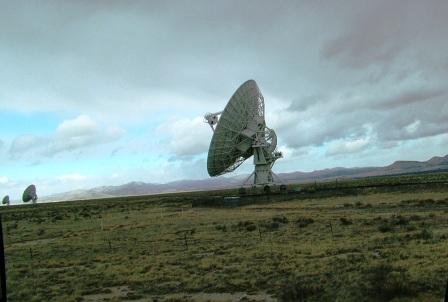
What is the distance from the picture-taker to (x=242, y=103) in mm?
69312

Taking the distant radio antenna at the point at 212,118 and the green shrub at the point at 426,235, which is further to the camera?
the distant radio antenna at the point at 212,118

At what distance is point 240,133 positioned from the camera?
72.1 m

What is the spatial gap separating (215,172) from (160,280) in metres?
56.0

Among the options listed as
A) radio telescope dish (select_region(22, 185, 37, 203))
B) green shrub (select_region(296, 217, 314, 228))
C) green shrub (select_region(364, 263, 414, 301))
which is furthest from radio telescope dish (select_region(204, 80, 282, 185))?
radio telescope dish (select_region(22, 185, 37, 203))

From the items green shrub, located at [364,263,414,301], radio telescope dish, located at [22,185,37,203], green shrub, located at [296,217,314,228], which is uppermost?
radio telescope dish, located at [22,185,37,203]

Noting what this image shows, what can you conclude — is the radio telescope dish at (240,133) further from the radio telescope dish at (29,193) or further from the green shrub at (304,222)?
the radio telescope dish at (29,193)

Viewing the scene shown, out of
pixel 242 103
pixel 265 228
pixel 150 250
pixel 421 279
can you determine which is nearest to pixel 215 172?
pixel 242 103

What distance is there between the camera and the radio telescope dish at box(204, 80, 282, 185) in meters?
67.9

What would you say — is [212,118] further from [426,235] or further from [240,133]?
[426,235]

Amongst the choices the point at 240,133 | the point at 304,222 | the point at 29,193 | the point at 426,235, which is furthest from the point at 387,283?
the point at 29,193

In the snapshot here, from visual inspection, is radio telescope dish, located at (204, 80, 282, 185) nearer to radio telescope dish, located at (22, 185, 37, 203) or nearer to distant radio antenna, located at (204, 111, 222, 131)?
distant radio antenna, located at (204, 111, 222, 131)

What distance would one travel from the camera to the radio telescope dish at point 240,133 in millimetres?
67875

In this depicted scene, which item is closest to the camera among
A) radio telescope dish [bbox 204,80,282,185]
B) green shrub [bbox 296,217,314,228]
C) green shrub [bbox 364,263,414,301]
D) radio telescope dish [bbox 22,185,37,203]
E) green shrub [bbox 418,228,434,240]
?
green shrub [bbox 364,263,414,301]

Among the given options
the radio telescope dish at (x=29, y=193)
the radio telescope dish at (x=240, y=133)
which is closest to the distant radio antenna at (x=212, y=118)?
the radio telescope dish at (x=240, y=133)
